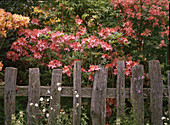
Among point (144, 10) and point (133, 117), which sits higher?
point (144, 10)

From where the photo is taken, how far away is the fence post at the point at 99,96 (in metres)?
2.69

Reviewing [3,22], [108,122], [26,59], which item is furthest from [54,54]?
[108,122]

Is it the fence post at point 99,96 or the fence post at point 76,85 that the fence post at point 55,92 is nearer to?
the fence post at point 76,85

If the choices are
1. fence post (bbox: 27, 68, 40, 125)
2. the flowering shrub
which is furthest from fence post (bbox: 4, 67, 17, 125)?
the flowering shrub

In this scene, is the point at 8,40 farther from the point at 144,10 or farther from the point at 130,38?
the point at 144,10

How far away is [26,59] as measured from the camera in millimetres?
3271

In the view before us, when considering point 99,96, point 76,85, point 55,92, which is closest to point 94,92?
point 99,96

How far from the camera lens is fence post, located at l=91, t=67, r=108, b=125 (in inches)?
106

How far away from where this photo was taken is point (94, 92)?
269 cm

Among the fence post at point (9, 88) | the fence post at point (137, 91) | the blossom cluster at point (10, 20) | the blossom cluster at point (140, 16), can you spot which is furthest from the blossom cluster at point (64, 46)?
the blossom cluster at point (140, 16)

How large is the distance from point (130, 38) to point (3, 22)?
2.12 m

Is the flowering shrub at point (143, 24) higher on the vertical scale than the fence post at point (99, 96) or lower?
higher

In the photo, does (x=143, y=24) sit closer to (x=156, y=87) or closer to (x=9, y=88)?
(x=156, y=87)

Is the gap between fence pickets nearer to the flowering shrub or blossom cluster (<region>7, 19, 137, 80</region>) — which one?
blossom cluster (<region>7, 19, 137, 80</region>)
